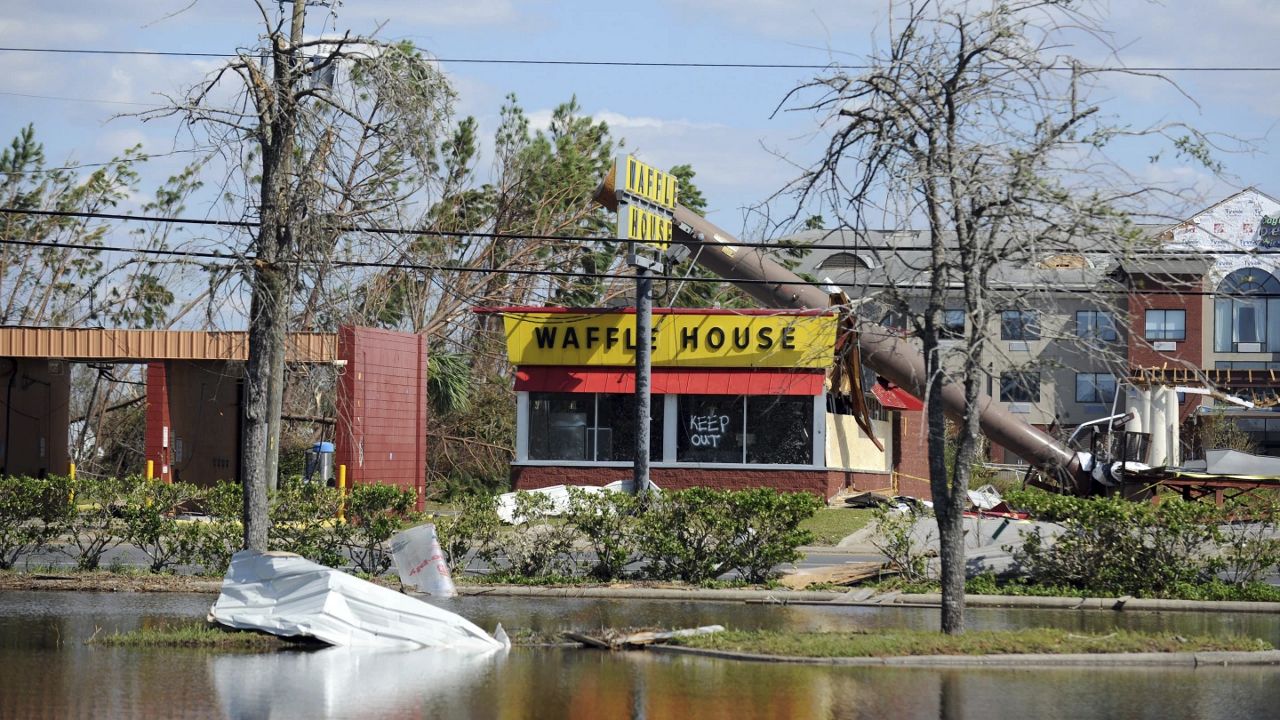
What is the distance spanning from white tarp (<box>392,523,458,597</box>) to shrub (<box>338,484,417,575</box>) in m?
2.69

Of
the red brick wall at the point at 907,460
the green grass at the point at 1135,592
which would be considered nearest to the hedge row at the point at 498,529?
the green grass at the point at 1135,592

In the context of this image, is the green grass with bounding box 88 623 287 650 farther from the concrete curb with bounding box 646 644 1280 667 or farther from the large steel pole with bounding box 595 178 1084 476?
the large steel pole with bounding box 595 178 1084 476

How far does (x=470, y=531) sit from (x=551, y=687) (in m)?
7.12

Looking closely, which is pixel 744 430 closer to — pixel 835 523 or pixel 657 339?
pixel 657 339

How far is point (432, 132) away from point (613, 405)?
1747 cm

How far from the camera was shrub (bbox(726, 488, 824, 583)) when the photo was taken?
16.4m

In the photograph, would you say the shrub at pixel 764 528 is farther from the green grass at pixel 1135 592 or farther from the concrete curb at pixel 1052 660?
the concrete curb at pixel 1052 660

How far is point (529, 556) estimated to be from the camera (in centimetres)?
1702

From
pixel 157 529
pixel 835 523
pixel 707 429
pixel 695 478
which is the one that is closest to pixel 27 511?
pixel 157 529

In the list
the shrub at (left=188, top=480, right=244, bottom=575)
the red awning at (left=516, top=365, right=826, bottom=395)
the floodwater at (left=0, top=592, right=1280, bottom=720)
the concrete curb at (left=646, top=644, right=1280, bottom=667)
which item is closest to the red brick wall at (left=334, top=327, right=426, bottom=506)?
the red awning at (left=516, top=365, right=826, bottom=395)

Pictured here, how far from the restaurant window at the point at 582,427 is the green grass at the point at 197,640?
61.9ft

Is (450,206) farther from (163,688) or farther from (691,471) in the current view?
(163,688)

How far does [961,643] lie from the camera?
11.1m

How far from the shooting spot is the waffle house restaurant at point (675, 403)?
30.1 meters
